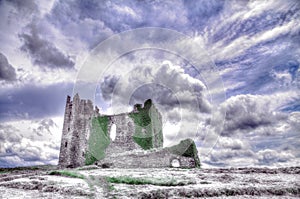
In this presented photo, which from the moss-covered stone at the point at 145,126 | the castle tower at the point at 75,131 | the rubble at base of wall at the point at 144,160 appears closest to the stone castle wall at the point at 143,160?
the rubble at base of wall at the point at 144,160

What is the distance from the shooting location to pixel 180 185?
12.0 metres

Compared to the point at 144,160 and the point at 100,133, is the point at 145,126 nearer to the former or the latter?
the point at 100,133

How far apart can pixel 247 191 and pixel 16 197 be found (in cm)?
999

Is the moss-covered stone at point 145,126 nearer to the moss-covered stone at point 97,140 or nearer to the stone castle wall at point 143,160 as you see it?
the moss-covered stone at point 97,140

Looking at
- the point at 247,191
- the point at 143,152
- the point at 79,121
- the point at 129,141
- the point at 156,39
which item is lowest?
the point at 247,191

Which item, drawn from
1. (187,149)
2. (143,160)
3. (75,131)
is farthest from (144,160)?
(75,131)

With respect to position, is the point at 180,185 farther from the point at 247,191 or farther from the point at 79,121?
the point at 79,121

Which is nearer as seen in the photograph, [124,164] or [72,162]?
[124,164]

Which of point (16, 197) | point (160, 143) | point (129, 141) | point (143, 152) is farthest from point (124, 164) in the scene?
point (160, 143)

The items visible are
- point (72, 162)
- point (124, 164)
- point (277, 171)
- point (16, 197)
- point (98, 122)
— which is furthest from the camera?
point (98, 122)

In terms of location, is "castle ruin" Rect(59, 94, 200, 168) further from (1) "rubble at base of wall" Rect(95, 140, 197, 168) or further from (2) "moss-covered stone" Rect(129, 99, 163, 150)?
(1) "rubble at base of wall" Rect(95, 140, 197, 168)

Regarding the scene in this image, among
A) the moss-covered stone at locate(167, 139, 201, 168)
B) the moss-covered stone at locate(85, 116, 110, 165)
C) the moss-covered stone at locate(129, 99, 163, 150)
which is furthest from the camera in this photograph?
the moss-covered stone at locate(85, 116, 110, 165)

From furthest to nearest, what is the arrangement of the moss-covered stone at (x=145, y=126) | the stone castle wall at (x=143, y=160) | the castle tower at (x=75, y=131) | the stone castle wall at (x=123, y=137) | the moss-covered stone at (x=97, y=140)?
the moss-covered stone at (x=97, y=140) < the moss-covered stone at (x=145, y=126) < the stone castle wall at (x=123, y=137) < the castle tower at (x=75, y=131) < the stone castle wall at (x=143, y=160)

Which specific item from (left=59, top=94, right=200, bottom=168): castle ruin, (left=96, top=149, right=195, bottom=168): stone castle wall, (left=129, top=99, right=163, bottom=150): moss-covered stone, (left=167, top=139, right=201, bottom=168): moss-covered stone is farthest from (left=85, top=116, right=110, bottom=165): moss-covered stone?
(left=167, top=139, right=201, bottom=168): moss-covered stone
